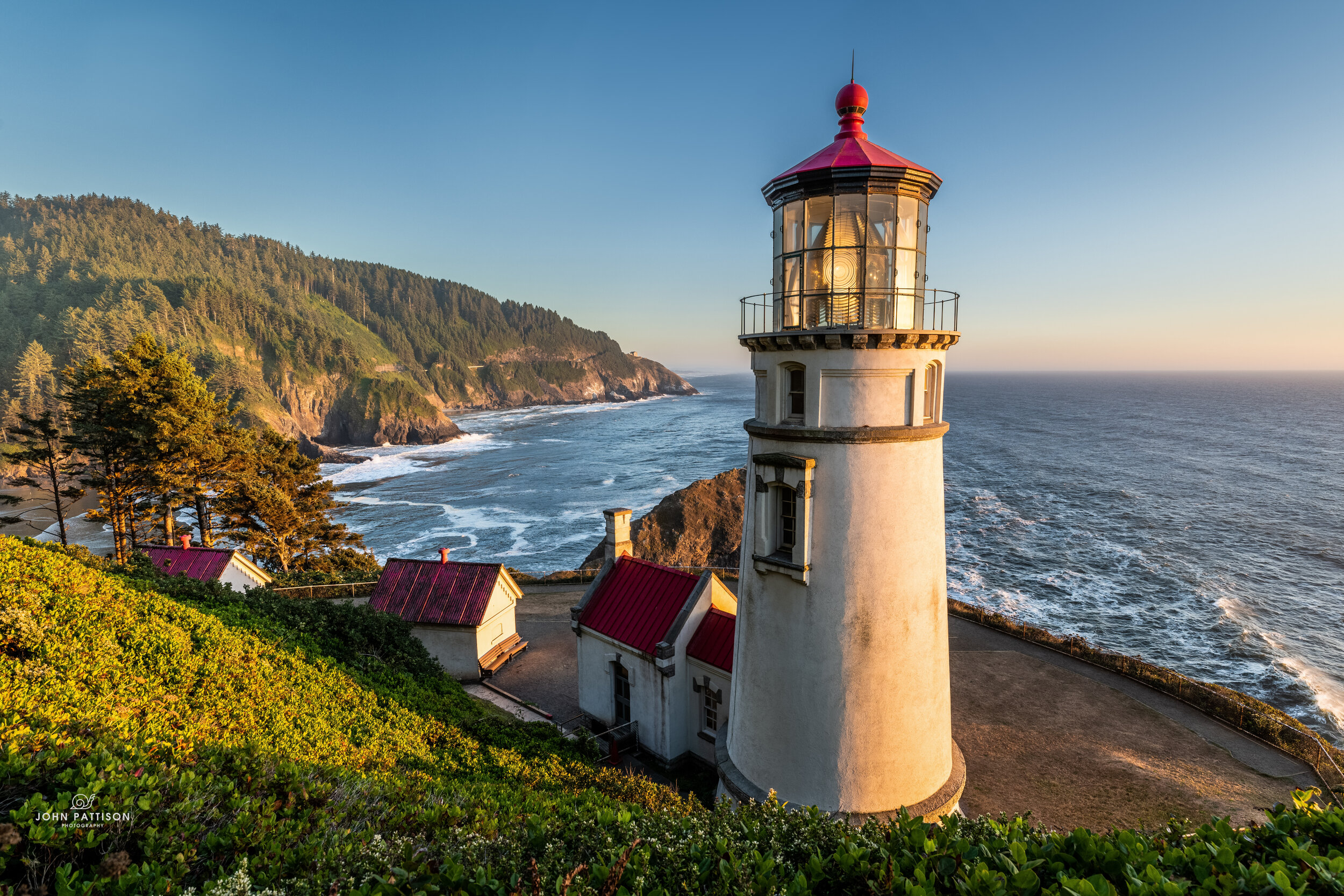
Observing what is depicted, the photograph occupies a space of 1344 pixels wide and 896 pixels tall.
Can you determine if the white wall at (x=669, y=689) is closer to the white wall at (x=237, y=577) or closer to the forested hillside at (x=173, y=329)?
the white wall at (x=237, y=577)

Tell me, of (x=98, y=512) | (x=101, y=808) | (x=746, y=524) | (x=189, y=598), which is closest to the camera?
(x=101, y=808)

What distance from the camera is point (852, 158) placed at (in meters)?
7.69

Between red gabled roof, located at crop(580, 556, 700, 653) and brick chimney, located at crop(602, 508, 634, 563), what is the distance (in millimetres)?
→ 190

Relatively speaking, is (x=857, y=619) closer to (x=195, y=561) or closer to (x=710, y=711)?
(x=710, y=711)

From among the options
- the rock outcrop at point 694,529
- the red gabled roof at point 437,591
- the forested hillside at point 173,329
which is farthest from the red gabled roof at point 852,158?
the forested hillside at point 173,329

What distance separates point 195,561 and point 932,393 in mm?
21518

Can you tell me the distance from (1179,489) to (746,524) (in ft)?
206

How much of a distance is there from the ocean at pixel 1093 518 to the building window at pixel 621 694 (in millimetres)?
13482

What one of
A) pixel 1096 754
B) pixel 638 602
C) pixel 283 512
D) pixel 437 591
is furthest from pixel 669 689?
pixel 283 512

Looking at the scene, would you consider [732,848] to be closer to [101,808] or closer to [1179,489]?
[101,808]

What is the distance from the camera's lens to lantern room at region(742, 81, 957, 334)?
7.70m

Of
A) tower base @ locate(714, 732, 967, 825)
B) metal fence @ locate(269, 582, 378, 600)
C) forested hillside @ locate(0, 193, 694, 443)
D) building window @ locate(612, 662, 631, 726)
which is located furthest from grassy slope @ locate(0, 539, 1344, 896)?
forested hillside @ locate(0, 193, 694, 443)

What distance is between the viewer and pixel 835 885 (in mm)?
4488

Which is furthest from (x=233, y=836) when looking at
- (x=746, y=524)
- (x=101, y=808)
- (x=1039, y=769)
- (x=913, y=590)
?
(x=1039, y=769)
